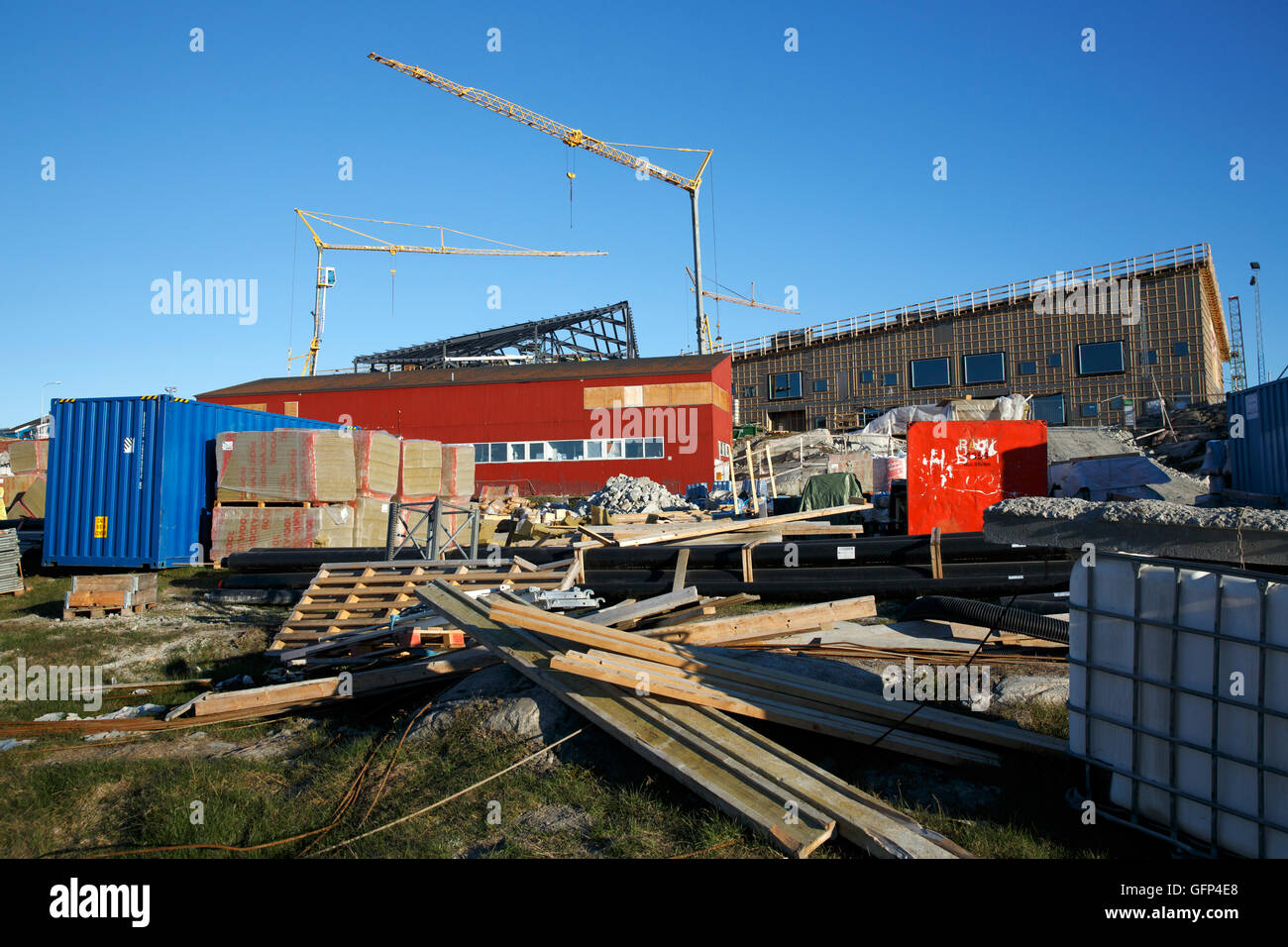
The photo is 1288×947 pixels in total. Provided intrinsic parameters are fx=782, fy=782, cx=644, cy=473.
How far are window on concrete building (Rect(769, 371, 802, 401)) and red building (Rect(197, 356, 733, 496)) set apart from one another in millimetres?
13380

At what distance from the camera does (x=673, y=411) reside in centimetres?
2930

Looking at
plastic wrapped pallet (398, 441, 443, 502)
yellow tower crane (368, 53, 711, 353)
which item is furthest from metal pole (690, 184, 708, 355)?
plastic wrapped pallet (398, 441, 443, 502)

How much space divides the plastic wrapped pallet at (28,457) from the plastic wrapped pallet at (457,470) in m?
17.5

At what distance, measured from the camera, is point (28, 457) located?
26.8 meters

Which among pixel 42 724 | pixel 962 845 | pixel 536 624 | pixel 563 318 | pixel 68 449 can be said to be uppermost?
pixel 563 318

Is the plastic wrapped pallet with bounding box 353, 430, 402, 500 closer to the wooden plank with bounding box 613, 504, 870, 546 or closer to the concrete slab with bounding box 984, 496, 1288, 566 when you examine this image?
the wooden plank with bounding box 613, 504, 870, 546

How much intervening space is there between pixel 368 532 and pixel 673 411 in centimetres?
1579

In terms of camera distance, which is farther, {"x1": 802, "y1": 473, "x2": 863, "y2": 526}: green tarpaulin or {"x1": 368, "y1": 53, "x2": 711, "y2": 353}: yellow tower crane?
{"x1": 368, "y1": 53, "x2": 711, "y2": 353}: yellow tower crane

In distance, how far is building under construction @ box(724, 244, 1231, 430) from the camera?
3612cm

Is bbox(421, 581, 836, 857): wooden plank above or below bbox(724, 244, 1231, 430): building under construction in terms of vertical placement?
below

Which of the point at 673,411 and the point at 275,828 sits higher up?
the point at 673,411
